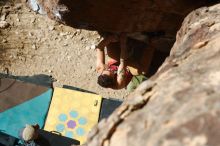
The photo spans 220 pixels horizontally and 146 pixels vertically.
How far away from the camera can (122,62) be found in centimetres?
566

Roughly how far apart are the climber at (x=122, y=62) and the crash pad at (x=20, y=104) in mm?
917

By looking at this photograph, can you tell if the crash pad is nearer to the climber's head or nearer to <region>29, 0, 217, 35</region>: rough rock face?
the climber's head

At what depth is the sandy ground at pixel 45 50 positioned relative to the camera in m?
7.29

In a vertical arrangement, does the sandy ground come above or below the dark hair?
above

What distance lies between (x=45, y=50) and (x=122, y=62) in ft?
7.84

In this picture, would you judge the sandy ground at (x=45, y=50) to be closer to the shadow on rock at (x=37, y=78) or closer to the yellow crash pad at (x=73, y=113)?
the shadow on rock at (x=37, y=78)

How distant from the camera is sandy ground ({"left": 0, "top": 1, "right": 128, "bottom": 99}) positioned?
23.9ft

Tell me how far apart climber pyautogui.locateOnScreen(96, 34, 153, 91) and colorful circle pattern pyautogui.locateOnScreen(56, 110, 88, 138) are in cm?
60

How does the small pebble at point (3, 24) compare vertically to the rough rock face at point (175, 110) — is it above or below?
above

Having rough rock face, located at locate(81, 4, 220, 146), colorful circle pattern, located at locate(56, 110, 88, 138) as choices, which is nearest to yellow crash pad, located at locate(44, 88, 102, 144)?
colorful circle pattern, located at locate(56, 110, 88, 138)

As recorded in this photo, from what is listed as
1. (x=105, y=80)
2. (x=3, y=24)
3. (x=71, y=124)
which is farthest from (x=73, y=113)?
(x=3, y=24)

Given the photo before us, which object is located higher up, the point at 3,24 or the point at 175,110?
the point at 3,24

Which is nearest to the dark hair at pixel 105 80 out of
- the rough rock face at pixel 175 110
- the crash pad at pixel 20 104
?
the crash pad at pixel 20 104

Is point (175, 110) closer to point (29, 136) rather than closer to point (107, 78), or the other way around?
point (29, 136)
